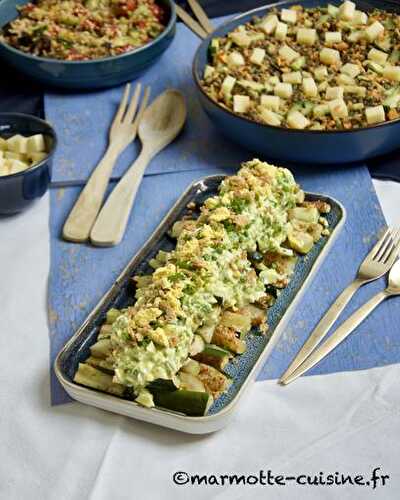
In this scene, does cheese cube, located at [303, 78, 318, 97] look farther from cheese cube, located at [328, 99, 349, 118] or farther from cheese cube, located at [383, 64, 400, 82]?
cheese cube, located at [383, 64, 400, 82]

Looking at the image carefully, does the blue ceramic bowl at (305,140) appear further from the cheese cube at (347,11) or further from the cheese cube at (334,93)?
the cheese cube at (347,11)

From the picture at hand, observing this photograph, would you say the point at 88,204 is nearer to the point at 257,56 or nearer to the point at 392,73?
the point at 257,56

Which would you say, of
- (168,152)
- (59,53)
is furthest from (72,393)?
(59,53)

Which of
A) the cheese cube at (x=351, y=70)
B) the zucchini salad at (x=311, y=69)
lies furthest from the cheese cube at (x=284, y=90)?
the cheese cube at (x=351, y=70)

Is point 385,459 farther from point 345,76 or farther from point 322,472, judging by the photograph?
point 345,76

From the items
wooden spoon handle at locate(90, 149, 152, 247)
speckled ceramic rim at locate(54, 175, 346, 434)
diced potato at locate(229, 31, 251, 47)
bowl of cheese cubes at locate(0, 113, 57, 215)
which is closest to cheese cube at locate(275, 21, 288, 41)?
diced potato at locate(229, 31, 251, 47)

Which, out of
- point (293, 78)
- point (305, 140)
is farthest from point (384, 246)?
point (293, 78)
